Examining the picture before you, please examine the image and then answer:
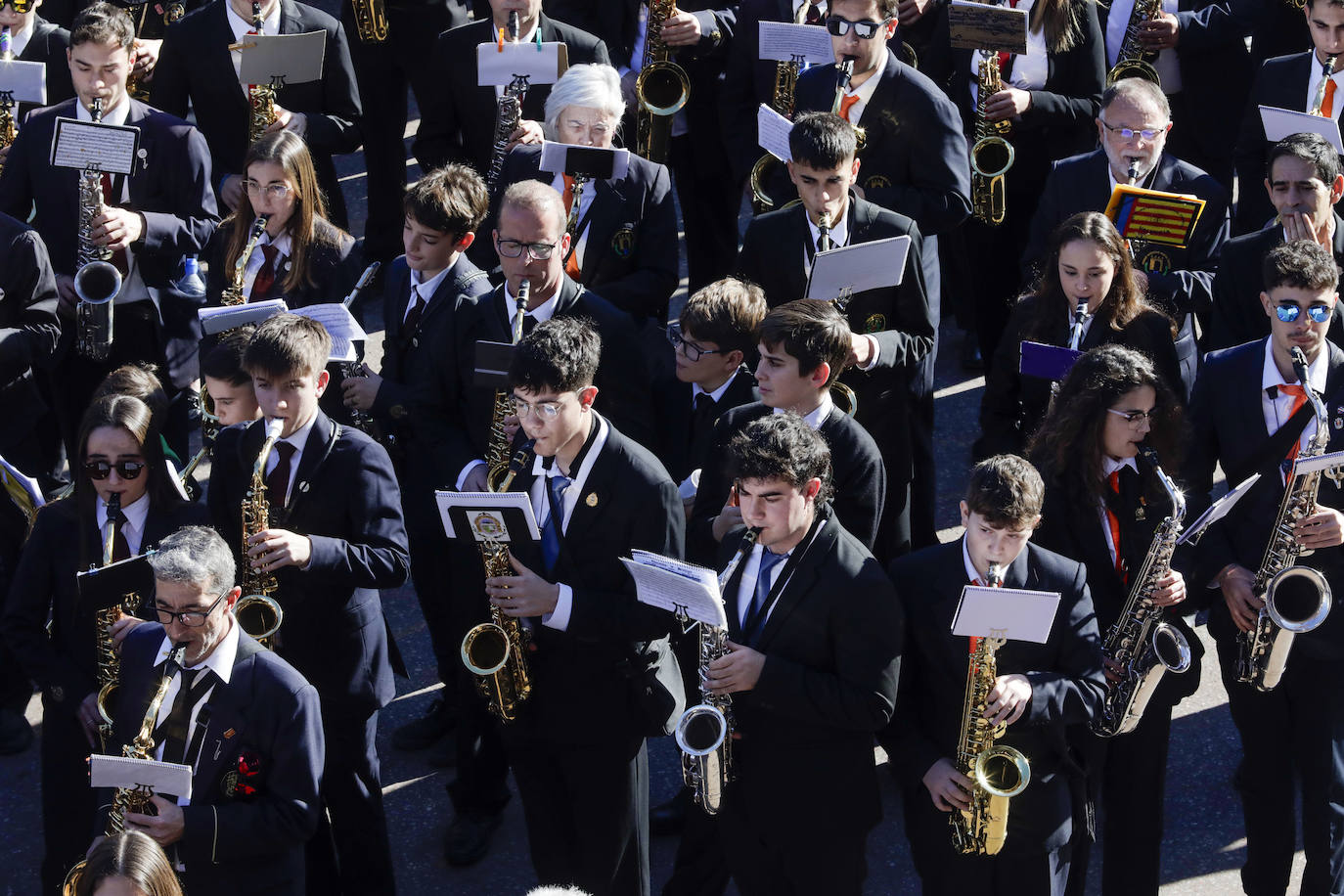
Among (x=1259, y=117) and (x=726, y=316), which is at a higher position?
(x=1259, y=117)

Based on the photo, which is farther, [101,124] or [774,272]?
[101,124]

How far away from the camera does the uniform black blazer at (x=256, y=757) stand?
496 centimetres

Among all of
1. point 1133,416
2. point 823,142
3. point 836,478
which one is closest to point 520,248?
point 823,142

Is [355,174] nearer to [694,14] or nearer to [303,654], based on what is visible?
[694,14]

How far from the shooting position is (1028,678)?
496 centimetres

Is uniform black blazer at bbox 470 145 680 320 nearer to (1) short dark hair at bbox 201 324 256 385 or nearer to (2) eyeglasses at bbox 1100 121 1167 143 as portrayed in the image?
(1) short dark hair at bbox 201 324 256 385

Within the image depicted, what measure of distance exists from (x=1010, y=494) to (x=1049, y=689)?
595 millimetres

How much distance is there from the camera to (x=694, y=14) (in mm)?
8664

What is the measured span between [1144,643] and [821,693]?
4.07 ft

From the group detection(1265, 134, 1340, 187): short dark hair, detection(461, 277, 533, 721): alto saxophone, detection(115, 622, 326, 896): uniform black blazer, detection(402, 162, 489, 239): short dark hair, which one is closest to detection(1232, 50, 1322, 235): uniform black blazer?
detection(1265, 134, 1340, 187): short dark hair

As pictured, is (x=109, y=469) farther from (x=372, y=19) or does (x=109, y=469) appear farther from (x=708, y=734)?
(x=372, y=19)

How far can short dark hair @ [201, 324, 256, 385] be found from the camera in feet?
20.2

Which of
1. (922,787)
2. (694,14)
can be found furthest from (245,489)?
(694,14)

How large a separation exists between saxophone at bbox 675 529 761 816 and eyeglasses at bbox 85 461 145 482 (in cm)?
217
